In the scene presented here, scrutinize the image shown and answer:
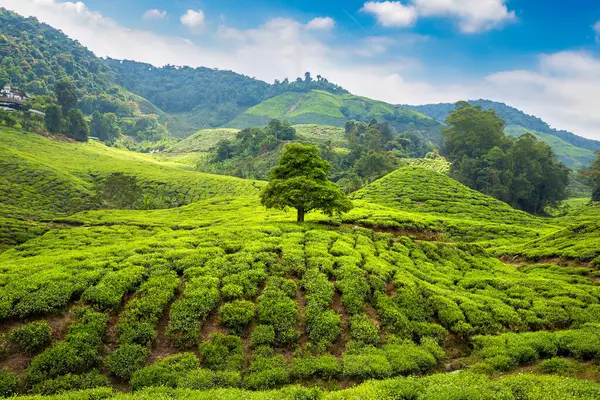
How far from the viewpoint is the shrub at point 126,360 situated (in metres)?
12.6

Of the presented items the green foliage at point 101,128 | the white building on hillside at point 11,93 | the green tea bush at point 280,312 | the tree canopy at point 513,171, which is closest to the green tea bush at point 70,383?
the green tea bush at point 280,312

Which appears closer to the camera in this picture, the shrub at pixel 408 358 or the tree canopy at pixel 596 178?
the shrub at pixel 408 358

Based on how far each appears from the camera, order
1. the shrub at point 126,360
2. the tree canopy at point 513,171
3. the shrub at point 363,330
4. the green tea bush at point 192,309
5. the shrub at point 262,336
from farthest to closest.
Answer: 1. the tree canopy at point 513,171
2. the shrub at point 363,330
3. the shrub at point 262,336
4. the green tea bush at point 192,309
5. the shrub at point 126,360

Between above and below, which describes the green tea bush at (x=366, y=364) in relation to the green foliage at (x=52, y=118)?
below

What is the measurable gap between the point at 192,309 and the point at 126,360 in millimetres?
3206

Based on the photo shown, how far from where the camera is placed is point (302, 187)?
27875mm

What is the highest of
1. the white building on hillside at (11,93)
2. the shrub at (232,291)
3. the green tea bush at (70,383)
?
the white building on hillside at (11,93)

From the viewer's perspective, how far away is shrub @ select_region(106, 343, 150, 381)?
1261cm

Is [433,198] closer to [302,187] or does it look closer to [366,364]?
[302,187]

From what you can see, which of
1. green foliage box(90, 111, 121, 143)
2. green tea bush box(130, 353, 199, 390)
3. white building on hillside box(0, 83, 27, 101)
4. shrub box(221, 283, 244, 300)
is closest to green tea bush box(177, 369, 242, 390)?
green tea bush box(130, 353, 199, 390)

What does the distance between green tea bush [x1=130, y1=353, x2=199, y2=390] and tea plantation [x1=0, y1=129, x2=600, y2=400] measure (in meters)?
0.06

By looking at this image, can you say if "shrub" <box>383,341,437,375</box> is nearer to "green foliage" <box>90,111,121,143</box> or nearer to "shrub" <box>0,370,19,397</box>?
"shrub" <box>0,370,19,397</box>

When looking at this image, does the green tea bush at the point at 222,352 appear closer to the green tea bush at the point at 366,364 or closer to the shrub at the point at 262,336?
the shrub at the point at 262,336

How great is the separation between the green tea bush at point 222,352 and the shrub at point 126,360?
7.42ft
